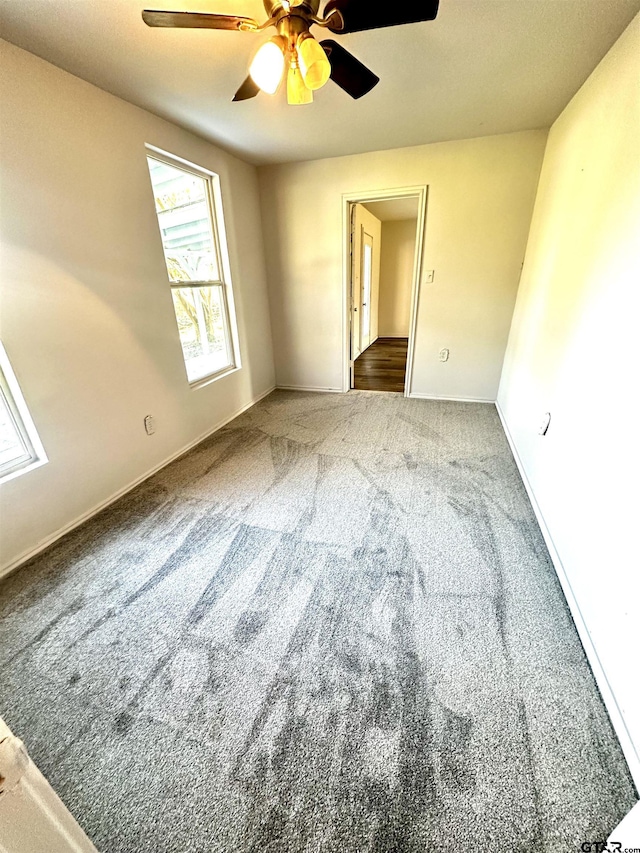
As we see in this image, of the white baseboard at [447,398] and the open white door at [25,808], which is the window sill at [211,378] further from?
the open white door at [25,808]

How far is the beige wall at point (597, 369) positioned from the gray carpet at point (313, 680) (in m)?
0.20

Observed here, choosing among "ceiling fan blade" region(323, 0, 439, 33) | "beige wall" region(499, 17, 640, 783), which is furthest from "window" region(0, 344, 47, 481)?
"beige wall" region(499, 17, 640, 783)

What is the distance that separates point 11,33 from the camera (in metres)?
1.52

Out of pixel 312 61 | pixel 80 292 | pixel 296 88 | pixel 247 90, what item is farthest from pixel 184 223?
pixel 312 61

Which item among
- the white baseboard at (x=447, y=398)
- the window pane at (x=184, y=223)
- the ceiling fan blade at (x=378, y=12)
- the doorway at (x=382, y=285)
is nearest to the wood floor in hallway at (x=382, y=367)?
→ the doorway at (x=382, y=285)

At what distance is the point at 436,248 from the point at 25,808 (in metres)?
3.97

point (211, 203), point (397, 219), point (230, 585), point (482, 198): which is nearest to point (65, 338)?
point (230, 585)

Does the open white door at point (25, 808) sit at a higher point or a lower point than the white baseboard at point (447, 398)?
higher

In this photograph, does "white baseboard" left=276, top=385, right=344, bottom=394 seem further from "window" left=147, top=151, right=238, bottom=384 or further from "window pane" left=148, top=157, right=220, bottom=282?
"window pane" left=148, top=157, right=220, bottom=282

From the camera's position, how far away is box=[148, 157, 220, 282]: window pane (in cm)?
257

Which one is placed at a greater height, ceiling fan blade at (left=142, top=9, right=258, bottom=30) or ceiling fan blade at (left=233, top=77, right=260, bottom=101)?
ceiling fan blade at (left=142, top=9, right=258, bottom=30)

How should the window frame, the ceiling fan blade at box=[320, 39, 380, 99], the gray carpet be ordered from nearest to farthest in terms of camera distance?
the gray carpet → the ceiling fan blade at box=[320, 39, 380, 99] → the window frame

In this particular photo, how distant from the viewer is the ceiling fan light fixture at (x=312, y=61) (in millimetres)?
1249

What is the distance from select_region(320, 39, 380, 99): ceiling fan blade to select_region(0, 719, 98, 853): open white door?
217cm
